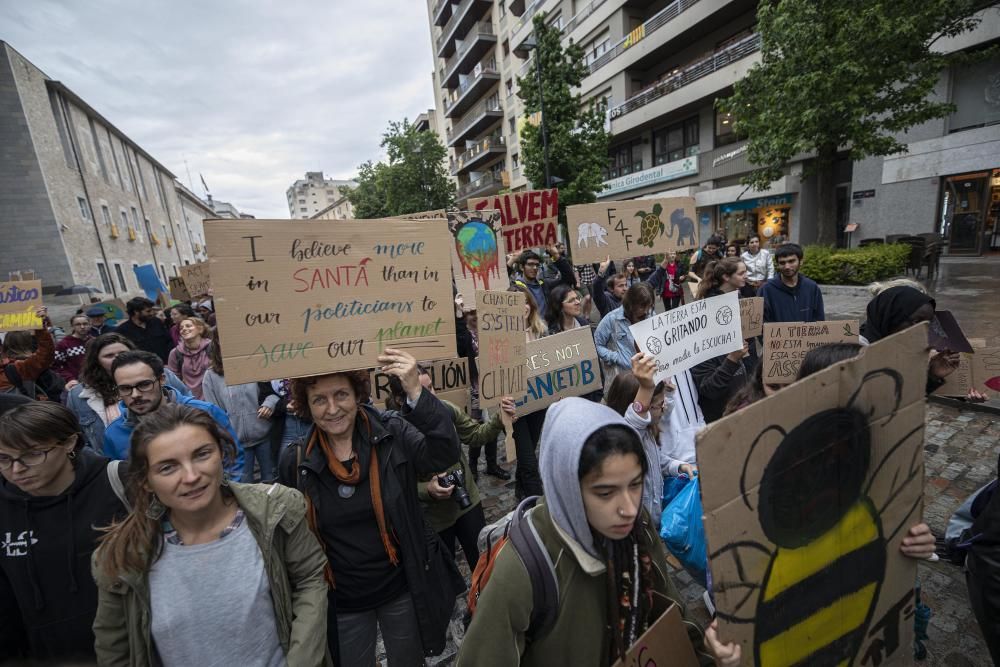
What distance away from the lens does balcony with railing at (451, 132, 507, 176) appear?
115ft

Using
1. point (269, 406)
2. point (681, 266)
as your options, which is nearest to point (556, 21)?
point (681, 266)

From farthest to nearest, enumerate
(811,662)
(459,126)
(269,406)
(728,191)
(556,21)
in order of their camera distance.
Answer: (459,126)
(556,21)
(728,191)
(269,406)
(811,662)

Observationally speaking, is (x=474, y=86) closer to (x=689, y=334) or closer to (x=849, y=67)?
(x=849, y=67)

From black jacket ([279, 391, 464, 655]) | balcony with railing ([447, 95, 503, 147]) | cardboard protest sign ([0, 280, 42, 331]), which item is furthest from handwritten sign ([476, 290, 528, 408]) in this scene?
balcony with railing ([447, 95, 503, 147])

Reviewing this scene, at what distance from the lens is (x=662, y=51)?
21.5 m

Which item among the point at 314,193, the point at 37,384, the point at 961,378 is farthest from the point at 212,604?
the point at 314,193

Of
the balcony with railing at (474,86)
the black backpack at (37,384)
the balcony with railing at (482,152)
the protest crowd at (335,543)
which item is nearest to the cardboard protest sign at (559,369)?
the protest crowd at (335,543)

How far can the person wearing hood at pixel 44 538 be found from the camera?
1585mm

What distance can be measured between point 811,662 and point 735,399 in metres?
1.42

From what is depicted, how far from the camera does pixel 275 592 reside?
1.55 metres

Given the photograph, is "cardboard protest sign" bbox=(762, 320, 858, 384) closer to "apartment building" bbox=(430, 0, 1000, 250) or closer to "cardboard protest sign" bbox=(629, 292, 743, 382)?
"cardboard protest sign" bbox=(629, 292, 743, 382)

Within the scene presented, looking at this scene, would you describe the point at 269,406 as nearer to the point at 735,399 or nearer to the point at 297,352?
the point at 297,352

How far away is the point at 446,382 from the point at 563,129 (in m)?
16.0

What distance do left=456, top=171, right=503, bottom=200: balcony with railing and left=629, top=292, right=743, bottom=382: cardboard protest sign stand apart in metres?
34.3
